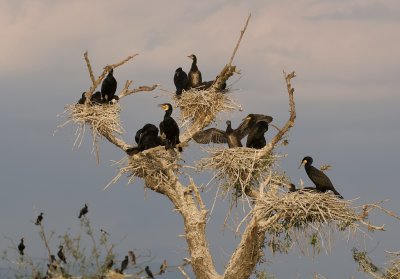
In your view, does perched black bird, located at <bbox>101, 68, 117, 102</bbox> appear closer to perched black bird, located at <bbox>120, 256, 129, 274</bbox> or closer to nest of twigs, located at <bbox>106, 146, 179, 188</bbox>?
nest of twigs, located at <bbox>106, 146, 179, 188</bbox>

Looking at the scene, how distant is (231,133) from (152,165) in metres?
2.28

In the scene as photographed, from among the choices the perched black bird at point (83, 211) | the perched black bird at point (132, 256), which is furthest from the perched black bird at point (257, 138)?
the perched black bird at point (132, 256)

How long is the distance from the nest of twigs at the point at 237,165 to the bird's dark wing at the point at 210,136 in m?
1.60

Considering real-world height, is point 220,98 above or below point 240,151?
above

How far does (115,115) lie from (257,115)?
3.48 metres

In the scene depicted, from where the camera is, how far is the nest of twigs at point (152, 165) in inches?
681

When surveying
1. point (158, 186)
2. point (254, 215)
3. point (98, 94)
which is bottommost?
point (254, 215)

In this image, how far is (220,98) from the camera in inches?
711

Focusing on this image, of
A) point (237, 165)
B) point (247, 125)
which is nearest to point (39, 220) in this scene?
point (237, 165)

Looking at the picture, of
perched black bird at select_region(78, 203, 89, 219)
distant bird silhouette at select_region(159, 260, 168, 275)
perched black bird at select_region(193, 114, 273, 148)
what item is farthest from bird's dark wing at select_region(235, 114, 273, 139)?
perched black bird at select_region(78, 203, 89, 219)

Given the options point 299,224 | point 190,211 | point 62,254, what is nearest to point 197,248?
point 190,211

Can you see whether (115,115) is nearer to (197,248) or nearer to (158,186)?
(158,186)

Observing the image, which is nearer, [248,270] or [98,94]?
[248,270]

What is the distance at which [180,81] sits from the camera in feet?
62.1
